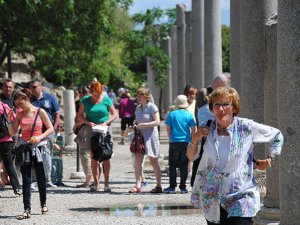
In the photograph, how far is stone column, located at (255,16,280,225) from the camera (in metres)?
9.63

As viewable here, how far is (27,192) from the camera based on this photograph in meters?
11.4

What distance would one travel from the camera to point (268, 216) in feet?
31.8

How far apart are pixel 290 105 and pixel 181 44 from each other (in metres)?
30.6

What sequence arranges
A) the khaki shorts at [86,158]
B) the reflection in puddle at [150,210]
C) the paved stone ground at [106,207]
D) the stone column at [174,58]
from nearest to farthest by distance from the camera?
the paved stone ground at [106,207] → the reflection in puddle at [150,210] → the khaki shorts at [86,158] → the stone column at [174,58]

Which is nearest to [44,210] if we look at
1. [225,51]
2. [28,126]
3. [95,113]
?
[28,126]

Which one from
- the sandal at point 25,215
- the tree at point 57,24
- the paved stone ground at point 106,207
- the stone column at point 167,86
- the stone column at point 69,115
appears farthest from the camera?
the stone column at point 167,86

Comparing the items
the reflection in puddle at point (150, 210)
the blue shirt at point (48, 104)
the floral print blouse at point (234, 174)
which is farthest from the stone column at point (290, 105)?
the blue shirt at point (48, 104)

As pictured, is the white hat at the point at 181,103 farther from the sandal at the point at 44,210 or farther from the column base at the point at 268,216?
the column base at the point at 268,216

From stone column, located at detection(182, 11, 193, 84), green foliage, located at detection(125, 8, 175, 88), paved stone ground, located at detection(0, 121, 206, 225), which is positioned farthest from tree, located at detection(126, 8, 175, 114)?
paved stone ground, located at detection(0, 121, 206, 225)

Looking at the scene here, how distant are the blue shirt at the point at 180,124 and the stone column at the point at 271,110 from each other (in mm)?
4686

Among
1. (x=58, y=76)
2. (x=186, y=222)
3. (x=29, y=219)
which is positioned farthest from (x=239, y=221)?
(x=58, y=76)

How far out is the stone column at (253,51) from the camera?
11.1 m

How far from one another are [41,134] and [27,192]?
2.68ft

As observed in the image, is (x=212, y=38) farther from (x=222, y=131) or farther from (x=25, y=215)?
(x=222, y=131)
